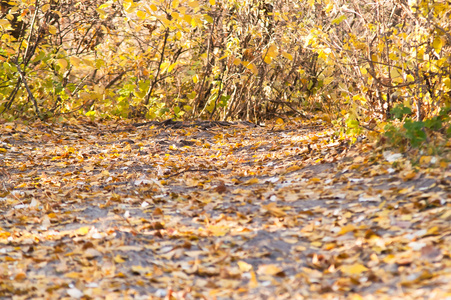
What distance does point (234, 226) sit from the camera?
2.80m

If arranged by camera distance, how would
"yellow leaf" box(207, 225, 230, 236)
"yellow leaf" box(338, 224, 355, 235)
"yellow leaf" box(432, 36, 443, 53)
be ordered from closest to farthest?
"yellow leaf" box(338, 224, 355, 235), "yellow leaf" box(207, 225, 230, 236), "yellow leaf" box(432, 36, 443, 53)

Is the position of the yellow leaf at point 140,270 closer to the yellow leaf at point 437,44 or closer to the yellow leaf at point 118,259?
the yellow leaf at point 118,259

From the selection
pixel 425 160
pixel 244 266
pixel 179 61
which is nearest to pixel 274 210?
pixel 244 266

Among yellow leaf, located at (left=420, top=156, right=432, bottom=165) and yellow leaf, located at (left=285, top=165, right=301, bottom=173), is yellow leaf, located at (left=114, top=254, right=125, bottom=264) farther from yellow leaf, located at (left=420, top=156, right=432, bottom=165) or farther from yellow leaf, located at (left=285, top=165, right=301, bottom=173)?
yellow leaf, located at (left=420, top=156, right=432, bottom=165)

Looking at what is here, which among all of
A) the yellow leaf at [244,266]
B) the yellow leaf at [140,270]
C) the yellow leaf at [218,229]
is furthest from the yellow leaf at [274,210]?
the yellow leaf at [140,270]

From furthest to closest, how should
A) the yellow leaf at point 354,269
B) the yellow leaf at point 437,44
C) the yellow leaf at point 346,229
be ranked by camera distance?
the yellow leaf at point 437,44 → the yellow leaf at point 346,229 → the yellow leaf at point 354,269

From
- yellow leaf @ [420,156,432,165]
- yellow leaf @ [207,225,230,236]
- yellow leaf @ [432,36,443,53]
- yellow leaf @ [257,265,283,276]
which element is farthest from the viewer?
yellow leaf @ [432,36,443,53]

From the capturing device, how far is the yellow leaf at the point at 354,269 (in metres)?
2.03

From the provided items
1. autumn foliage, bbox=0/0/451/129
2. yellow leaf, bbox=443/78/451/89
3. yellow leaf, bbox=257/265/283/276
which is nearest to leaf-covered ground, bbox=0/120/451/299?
yellow leaf, bbox=257/265/283/276

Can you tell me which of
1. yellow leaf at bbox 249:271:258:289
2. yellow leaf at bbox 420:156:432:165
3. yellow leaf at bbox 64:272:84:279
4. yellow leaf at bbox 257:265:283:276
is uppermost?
yellow leaf at bbox 420:156:432:165

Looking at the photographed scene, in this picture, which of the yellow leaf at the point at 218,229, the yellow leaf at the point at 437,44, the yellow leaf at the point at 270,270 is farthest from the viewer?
the yellow leaf at the point at 437,44

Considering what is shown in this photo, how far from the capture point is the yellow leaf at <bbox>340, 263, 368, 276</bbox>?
2.03 m

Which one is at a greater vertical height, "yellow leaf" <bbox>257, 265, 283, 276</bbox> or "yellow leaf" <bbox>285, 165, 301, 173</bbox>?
"yellow leaf" <bbox>285, 165, 301, 173</bbox>

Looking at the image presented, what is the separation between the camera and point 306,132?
5.87 m
